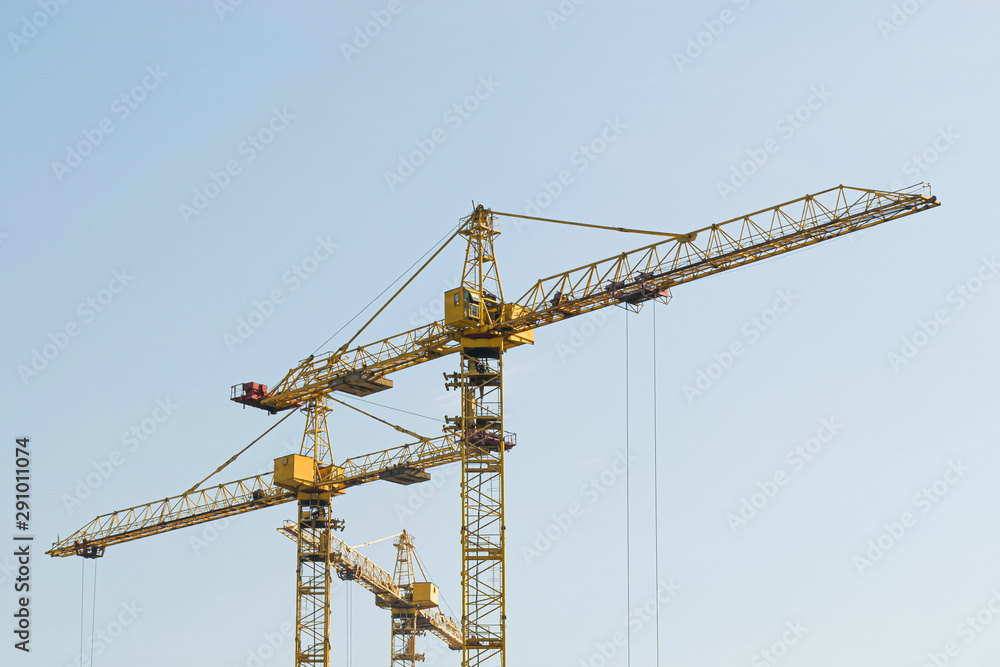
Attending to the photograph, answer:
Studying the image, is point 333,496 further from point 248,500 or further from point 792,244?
point 792,244

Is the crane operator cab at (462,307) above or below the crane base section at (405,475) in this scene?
above

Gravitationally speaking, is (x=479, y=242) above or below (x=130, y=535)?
above

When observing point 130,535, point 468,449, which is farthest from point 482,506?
point 130,535

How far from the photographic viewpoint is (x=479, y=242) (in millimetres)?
87625

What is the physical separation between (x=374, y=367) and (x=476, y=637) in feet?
59.9

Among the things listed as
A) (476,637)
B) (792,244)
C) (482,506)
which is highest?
(792,244)

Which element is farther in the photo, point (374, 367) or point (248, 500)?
point (248, 500)

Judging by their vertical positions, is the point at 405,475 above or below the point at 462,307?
Answer: below

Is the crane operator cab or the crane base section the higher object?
the crane operator cab

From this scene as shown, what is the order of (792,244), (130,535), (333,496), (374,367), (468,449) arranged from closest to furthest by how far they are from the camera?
(792,244), (468,449), (374,367), (333,496), (130,535)

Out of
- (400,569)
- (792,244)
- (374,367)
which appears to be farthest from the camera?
(400,569)

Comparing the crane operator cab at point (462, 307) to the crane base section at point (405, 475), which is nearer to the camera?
the crane operator cab at point (462, 307)

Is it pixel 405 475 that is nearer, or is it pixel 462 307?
pixel 462 307

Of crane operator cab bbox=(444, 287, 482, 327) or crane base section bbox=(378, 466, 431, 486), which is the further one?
crane base section bbox=(378, 466, 431, 486)
